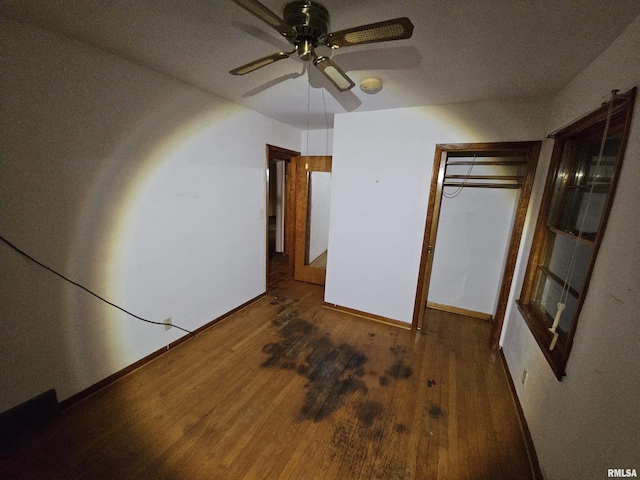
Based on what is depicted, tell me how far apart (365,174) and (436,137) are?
0.77 m

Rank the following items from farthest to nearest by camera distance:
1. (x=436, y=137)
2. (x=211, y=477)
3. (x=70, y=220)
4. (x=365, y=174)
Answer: (x=365, y=174)
(x=436, y=137)
(x=70, y=220)
(x=211, y=477)

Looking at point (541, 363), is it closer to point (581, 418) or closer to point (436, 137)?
point (581, 418)

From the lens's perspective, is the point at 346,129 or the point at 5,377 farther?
the point at 346,129

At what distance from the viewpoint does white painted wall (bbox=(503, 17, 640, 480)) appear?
870 millimetres

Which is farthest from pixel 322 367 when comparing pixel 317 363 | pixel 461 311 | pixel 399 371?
pixel 461 311

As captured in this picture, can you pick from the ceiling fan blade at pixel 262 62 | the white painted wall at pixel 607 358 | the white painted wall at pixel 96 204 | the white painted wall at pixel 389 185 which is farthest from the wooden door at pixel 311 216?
the white painted wall at pixel 607 358

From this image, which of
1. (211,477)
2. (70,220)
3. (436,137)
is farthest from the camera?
(436,137)

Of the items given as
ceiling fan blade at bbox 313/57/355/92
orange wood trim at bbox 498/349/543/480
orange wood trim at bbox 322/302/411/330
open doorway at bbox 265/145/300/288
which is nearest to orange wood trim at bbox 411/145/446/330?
orange wood trim at bbox 322/302/411/330

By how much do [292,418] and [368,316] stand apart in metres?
1.59

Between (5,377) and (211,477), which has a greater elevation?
(5,377)

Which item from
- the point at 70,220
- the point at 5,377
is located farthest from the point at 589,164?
the point at 5,377

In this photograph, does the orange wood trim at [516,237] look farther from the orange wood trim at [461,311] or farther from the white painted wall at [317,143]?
the white painted wall at [317,143]

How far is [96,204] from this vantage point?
1.63m

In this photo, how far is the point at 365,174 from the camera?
2736mm
